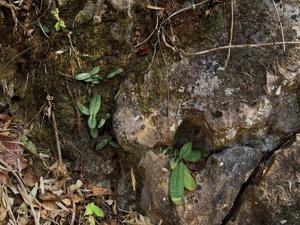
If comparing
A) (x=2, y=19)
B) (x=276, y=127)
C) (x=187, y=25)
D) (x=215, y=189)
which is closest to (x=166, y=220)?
(x=215, y=189)

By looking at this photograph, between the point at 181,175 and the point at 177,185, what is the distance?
0.22 feet

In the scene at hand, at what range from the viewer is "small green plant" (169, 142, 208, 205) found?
10.5 ft

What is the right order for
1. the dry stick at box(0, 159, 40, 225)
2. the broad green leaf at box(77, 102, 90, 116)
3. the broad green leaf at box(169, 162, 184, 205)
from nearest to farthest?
the dry stick at box(0, 159, 40, 225) → the broad green leaf at box(169, 162, 184, 205) → the broad green leaf at box(77, 102, 90, 116)

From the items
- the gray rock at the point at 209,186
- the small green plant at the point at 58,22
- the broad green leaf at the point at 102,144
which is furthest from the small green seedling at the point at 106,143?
the small green plant at the point at 58,22

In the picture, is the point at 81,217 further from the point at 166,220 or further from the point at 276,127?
the point at 276,127

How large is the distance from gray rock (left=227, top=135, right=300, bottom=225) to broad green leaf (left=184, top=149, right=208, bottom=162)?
353 millimetres

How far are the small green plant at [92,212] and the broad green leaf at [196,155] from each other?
0.64 metres

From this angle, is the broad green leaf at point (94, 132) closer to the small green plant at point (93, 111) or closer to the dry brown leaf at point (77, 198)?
the small green plant at point (93, 111)

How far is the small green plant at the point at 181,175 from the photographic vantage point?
3.20 meters

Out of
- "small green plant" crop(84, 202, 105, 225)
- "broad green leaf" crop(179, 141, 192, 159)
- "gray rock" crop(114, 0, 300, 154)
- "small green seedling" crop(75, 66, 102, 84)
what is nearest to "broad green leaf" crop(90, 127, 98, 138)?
"gray rock" crop(114, 0, 300, 154)

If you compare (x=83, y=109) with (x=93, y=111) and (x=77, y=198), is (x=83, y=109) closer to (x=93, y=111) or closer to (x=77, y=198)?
(x=93, y=111)

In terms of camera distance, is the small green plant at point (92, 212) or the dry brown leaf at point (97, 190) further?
the dry brown leaf at point (97, 190)

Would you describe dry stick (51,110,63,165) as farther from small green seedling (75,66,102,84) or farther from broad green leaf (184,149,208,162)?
broad green leaf (184,149,208,162)

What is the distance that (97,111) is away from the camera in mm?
3279
